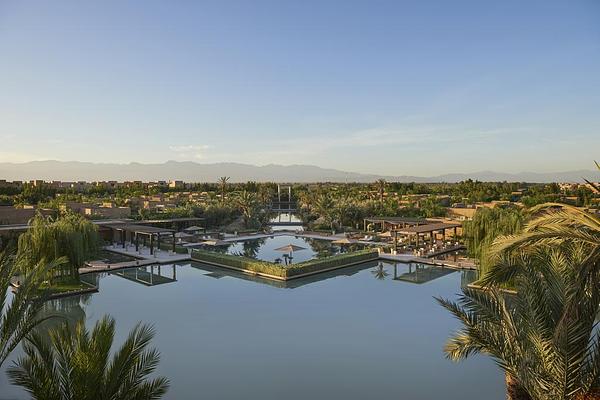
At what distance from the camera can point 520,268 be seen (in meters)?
6.45

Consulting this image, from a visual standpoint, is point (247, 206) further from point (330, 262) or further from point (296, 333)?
point (296, 333)

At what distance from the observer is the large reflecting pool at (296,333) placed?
9820mm

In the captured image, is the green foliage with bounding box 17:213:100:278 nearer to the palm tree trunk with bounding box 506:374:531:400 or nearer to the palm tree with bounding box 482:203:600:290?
the palm tree trunk with bounding box 506:374:531:400

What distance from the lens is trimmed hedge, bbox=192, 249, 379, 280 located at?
20625 millimetres

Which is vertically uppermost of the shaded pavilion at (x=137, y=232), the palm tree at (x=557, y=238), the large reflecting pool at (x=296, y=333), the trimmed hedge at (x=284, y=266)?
the palm tree at (x=557, y=238)

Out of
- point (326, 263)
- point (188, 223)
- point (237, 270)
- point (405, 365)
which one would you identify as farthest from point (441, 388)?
point (188, 223)

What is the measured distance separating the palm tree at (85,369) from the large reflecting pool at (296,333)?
3511mm

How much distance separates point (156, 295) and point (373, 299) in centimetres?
884

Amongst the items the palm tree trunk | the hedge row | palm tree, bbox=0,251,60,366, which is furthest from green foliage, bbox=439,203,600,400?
the hedge row

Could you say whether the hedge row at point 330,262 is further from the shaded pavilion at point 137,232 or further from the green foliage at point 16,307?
the green foliage at point 16,307

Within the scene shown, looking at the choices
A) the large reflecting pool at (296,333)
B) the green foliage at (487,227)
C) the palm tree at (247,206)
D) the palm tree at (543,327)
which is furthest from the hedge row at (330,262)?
the palm tree at (247,206)

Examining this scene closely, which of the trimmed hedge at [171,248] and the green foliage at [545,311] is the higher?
the green foliage at [545,311]

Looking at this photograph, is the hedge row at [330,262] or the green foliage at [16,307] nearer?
the green foliage at [16,307]

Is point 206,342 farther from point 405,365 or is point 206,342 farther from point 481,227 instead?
point 481,227
